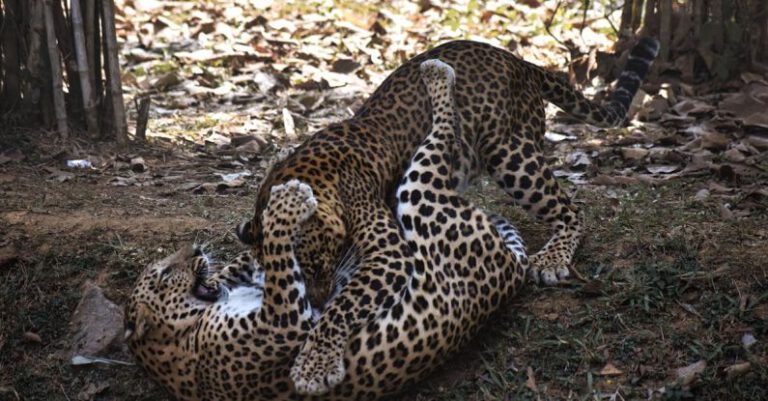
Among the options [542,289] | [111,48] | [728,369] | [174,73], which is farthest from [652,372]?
[174,73]

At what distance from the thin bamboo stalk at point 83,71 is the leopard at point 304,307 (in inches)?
145

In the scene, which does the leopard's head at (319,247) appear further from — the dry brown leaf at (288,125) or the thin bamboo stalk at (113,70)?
the dry brown leaf at (288,125)

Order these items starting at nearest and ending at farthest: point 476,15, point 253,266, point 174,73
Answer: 1. point 253,266
2. point 174,73
3. point 476,15

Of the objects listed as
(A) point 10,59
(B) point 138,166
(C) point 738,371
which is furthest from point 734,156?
(A) point 10,59

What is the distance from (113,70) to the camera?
8.81 m

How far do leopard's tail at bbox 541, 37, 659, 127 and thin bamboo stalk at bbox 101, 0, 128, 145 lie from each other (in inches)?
168

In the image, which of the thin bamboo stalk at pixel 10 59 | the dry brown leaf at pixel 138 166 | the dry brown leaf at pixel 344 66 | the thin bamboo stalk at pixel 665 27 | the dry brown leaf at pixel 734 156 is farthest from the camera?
the dry brown leaf at pixel 344 66

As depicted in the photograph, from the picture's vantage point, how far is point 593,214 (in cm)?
685

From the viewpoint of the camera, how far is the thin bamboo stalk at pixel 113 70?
8691 mm

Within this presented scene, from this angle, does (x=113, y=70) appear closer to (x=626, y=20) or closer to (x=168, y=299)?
(x=168, y=299)

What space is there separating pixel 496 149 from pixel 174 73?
651 centimetres

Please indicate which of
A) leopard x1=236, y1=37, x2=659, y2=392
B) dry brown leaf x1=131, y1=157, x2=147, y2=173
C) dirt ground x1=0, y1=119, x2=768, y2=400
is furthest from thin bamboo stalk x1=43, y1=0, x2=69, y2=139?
leopard x1=236, y1=37, x2=659, y2=392

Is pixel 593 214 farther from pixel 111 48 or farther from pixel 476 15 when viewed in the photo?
pixel 476 15

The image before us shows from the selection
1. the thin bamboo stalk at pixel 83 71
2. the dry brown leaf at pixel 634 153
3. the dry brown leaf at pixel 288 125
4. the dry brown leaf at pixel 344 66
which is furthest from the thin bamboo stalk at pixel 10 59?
the dry brown leaf at pixel 634 153
